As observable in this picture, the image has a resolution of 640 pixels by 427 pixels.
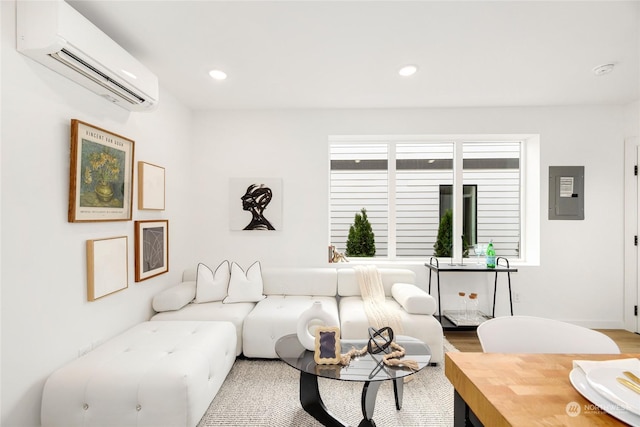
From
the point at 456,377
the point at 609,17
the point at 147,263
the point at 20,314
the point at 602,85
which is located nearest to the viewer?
the point at 456,377

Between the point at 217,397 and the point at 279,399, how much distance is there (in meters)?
0.44

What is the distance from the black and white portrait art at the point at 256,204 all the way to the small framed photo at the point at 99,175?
126cm

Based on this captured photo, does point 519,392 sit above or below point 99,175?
below

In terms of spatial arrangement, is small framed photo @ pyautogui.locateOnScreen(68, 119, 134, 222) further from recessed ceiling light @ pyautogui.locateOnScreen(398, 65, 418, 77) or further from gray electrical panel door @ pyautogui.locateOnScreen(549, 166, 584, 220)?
gray electrical panel door @ pyautogui.locateOnScreen(549, 166, 584, 220)

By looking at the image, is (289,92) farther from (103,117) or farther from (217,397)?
(217,397)

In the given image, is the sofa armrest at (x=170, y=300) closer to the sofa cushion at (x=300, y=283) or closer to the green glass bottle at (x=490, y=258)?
the sofa cushion at (x=300, y=283)

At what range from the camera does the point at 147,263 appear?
2572 mm

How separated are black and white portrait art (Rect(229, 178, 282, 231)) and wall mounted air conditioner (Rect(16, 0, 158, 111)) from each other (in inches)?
59.6

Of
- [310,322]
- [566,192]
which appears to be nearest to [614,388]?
[310,322]

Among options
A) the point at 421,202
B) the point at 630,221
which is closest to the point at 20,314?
the point at 421,202

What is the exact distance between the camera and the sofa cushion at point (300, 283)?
3.17 m

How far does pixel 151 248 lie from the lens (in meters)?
2.64

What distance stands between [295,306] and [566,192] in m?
3.38

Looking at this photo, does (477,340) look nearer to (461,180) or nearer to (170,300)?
(461,180)
